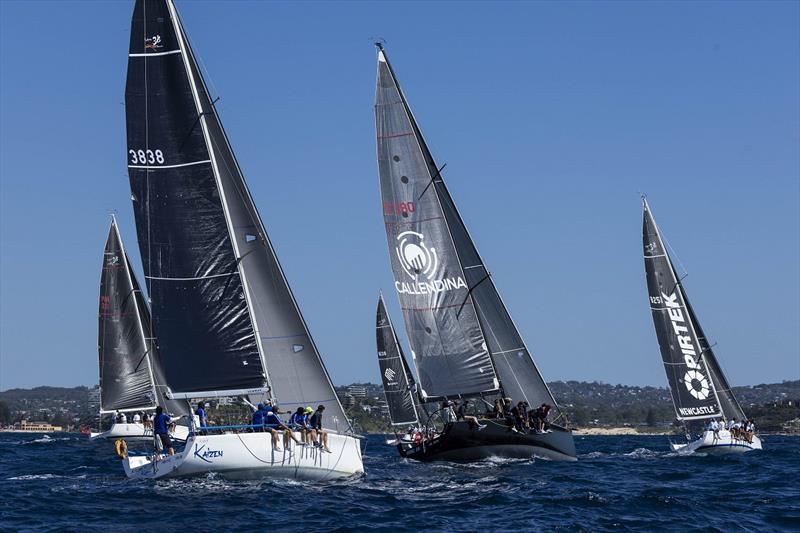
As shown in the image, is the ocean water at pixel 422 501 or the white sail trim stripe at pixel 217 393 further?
the white sail trim stripe at pixel 217 393

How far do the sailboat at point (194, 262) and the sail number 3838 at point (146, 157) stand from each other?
1.0 inches

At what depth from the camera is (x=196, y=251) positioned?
29625 millimetres

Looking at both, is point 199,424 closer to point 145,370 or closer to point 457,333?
point 457,333

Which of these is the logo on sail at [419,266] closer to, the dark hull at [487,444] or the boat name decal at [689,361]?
the dark hull at [487,444]

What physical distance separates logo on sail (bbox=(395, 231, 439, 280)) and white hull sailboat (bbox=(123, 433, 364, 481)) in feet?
40.4

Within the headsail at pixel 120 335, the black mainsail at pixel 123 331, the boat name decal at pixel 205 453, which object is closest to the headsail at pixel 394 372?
the black mainsail at pixel 123 331

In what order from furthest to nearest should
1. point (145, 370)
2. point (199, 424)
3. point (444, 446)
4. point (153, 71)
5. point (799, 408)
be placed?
point (799, 408)
point (145, 370)
point (444, 446)
point (153, 71)
point (199, 424)

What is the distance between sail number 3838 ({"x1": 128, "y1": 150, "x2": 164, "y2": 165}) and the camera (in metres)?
29.8

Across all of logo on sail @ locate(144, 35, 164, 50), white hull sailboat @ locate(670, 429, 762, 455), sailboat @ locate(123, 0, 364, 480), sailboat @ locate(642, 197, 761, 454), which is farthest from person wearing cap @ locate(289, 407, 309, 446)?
sailboat @ locate(642, 197, 761, 454)

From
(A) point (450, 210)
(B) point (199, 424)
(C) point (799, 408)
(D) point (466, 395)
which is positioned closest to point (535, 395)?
(D) point (466, 395)

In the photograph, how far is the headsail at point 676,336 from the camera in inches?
2138

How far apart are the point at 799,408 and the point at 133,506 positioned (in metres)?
117

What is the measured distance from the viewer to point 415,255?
40469 millimetres

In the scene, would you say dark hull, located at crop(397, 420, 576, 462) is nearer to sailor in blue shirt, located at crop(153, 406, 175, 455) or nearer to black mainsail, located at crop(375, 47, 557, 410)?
black mainsail, located at crop(375, 47, 557, 410)
